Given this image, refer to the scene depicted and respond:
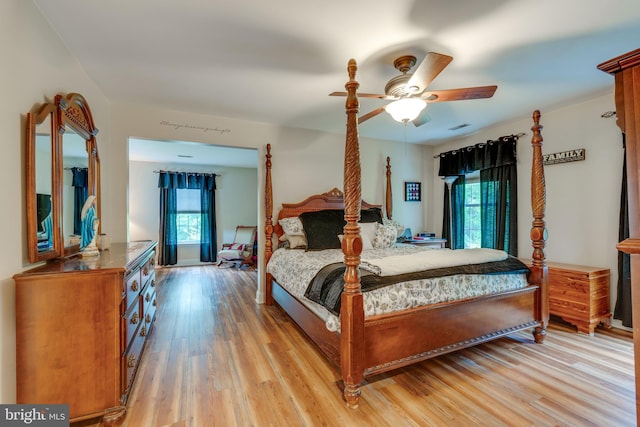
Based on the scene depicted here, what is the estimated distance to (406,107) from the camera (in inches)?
86.6

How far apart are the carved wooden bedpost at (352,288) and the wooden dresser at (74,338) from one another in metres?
1.31

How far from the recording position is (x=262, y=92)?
2863 mm

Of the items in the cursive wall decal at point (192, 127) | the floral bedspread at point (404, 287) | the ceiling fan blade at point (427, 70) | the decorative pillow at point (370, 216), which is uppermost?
the cursive wall decal at point (192, 127)

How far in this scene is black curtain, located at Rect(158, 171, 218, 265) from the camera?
6406 mm

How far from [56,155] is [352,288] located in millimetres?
2072

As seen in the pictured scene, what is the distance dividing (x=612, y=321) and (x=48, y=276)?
4.74m

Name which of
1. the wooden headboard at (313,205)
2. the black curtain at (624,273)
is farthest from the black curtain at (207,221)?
the black curtain at (624,273)

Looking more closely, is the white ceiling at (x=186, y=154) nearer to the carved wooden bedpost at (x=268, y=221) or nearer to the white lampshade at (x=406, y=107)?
the carved wooden bedpost at (x=268, y=221)

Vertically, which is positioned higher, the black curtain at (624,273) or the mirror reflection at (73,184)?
the mirror reflection at (73,184)

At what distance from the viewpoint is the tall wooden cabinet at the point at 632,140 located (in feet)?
3.19

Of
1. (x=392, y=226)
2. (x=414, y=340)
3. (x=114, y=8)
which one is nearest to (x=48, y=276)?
(x=114, y=8)

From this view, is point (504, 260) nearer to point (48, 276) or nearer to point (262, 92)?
point (262, 92)

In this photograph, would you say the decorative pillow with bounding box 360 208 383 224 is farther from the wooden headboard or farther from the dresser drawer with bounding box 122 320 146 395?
the dresser drawer with bounding box 122 320 146 395

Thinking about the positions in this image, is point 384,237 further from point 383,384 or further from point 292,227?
point 383,384
